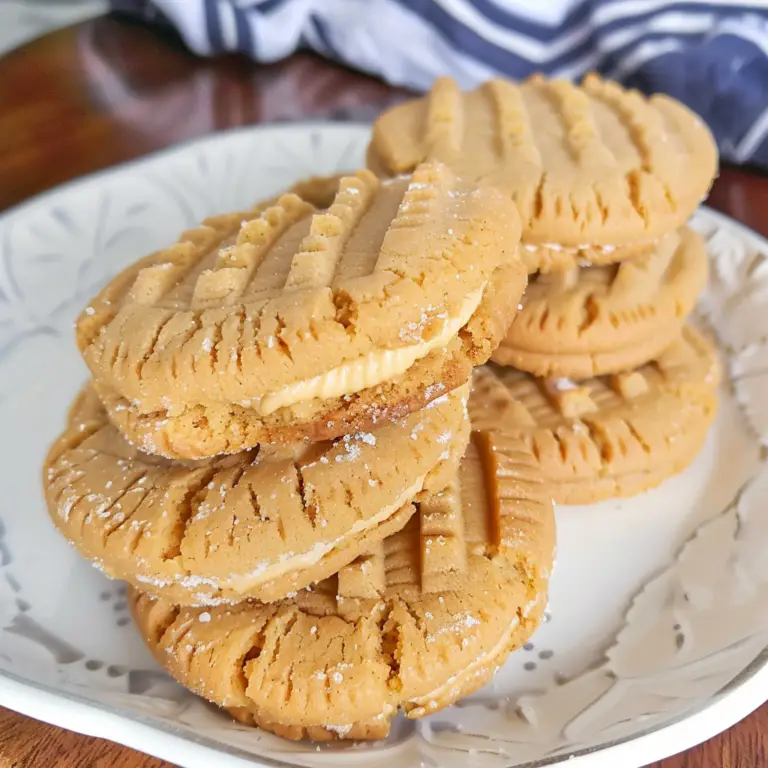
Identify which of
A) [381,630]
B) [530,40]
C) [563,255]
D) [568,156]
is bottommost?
[381,630]

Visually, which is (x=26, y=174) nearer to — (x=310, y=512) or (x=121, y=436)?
(x=121, y=436)

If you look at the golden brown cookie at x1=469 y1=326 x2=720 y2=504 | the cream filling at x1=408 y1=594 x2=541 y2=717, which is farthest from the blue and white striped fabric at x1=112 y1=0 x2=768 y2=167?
the cream filling at x1=408 y1=594 x2=541 y2=717

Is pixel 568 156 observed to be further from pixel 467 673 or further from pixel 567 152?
pixel 467 673

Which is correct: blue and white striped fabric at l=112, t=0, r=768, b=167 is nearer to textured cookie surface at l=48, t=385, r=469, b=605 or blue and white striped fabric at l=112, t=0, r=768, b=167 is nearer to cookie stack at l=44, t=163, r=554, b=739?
cookie stack at l=44, t=163, r=554, b=739

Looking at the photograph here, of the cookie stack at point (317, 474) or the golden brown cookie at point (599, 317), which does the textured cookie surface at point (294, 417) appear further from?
the golden brown cookie at point (599, 317)

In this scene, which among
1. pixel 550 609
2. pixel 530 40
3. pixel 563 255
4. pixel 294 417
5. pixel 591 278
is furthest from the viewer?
pixel 530 40

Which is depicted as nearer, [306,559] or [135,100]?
[306,559]

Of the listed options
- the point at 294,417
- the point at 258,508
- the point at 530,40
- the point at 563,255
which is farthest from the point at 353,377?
the point at 530,40
